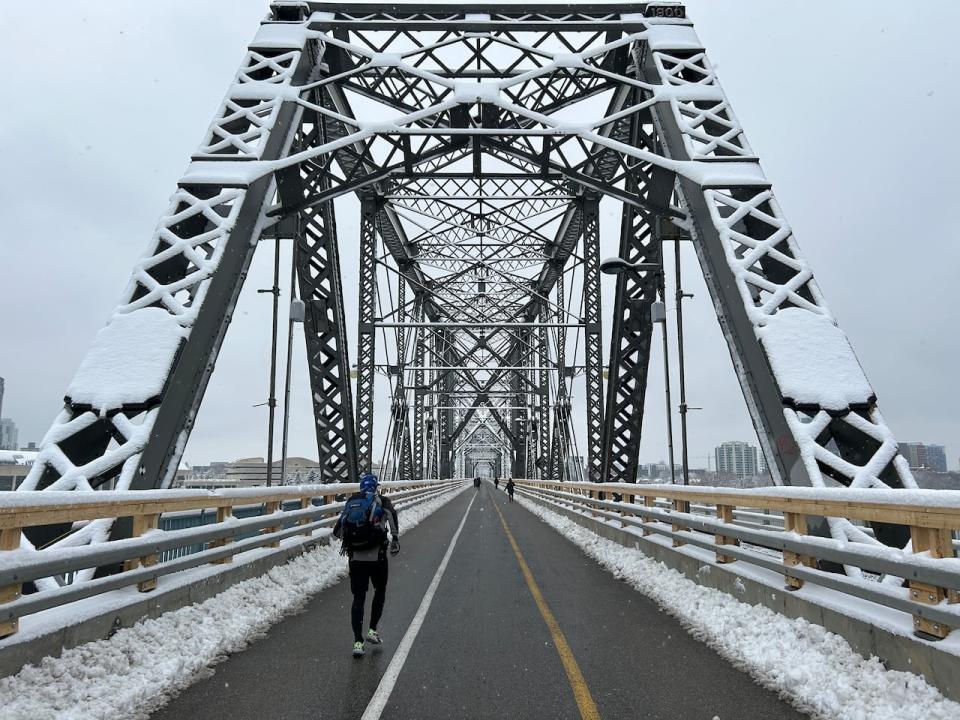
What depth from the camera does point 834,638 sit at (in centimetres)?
504

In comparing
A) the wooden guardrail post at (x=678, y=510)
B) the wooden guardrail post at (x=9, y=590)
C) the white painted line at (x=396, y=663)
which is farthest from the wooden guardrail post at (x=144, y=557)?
the wooden guardrail post at (x=678, y=510)

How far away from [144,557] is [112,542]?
54cm

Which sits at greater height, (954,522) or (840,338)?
(840,338)

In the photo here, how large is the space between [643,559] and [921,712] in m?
7.20

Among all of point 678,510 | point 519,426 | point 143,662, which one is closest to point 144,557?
point 143,662

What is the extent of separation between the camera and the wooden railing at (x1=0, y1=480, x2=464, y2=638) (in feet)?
14.1

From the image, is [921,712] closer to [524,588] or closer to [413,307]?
[524,588]

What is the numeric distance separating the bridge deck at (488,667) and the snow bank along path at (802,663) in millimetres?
182

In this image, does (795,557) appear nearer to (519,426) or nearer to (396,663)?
(396,663)

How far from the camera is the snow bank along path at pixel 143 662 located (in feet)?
13.6

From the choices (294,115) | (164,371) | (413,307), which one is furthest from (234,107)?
(413,307)

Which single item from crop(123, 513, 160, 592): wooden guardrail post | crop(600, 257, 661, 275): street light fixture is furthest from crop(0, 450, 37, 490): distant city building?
crop(123, 513, 160, 592): wooden guardrail post

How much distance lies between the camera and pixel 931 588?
13.6 ft

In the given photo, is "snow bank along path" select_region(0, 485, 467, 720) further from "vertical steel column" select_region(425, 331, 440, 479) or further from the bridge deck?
"vertical steel column" select_region(425, 331, 440, 479)
